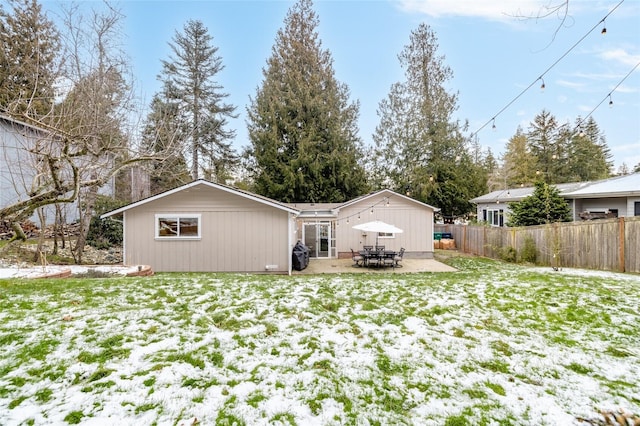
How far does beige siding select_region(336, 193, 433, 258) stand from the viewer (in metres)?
16.0

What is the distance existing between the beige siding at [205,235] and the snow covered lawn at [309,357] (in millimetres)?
5510

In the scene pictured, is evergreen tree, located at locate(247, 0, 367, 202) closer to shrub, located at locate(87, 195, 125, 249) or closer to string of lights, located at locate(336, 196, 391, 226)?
string of lights, located at locate(336, 196, 391, 226)

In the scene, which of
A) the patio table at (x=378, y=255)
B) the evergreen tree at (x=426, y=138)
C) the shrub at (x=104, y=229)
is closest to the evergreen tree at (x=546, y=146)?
the evergreen tree at (x=426, y=138)

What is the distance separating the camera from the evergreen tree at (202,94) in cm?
2555

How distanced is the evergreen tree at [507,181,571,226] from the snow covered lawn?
1032 cm

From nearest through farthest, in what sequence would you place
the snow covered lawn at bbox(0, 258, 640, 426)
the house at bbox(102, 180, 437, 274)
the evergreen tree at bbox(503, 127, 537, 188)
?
the snow covered lawn at bbox(0, 258, 640, 426) → the house at bbox(102, 180, 437, 274) → the evergreen tree at bbox(503, 127, 537, 188)

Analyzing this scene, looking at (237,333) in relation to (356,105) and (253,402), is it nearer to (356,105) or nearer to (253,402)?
(253,402)

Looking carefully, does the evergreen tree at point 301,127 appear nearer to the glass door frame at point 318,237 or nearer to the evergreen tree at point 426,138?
the evergreen tree at point 426,138

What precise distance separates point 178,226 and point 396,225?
33.3 feet

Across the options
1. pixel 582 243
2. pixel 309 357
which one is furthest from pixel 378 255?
pixel 309 357

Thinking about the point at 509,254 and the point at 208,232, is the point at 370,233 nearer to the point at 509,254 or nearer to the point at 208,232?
the point at 509,254

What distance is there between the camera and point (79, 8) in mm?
8016

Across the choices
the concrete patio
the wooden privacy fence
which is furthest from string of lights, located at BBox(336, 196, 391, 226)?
the wooden privacy fence

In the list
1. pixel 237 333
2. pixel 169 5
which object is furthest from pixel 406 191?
pixel 237 333
